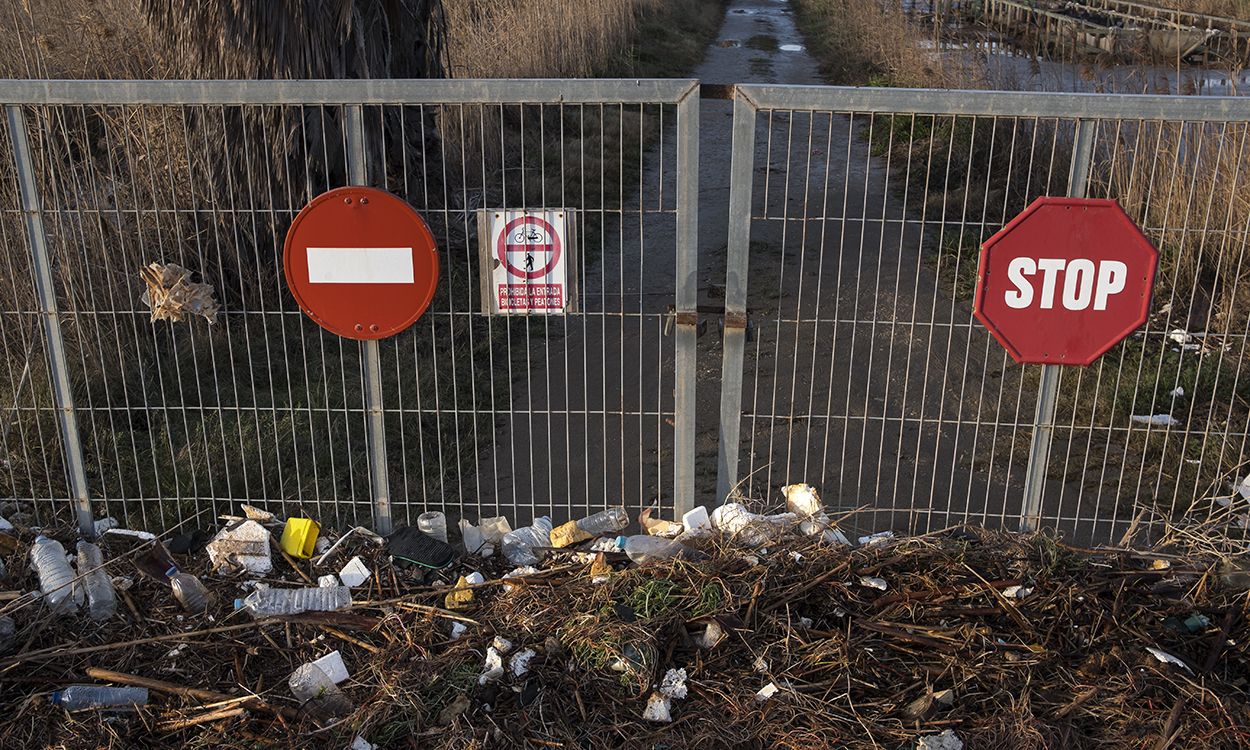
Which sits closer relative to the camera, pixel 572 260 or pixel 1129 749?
pixel 1129 749

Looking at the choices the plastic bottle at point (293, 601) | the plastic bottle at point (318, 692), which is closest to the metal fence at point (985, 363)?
the plastic bottle at point (293, 601)

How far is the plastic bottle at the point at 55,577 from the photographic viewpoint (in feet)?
13.5

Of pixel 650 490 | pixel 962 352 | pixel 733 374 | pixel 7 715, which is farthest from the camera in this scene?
pixel 962 352

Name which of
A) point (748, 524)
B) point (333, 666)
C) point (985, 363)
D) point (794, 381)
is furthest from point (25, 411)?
point (985, 363)

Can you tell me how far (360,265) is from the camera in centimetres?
416

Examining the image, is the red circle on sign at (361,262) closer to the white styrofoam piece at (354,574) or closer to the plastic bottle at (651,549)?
the white styrofoam piece at (354,574)

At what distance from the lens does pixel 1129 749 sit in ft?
10.9

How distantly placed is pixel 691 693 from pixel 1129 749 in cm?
138

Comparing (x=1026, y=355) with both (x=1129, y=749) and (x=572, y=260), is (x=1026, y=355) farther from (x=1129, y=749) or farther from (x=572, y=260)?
(x=572, y=260)

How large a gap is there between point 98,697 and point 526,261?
213 cm

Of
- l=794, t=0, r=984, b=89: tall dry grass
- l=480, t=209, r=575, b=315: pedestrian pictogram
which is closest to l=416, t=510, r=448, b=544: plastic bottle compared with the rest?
l=480, t=209, r=575, b=315: pedestrian pictogram

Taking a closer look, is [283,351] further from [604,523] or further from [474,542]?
[604,523]

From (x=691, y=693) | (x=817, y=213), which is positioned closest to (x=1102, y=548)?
(x=691, y=693)

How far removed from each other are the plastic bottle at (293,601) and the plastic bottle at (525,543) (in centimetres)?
67
